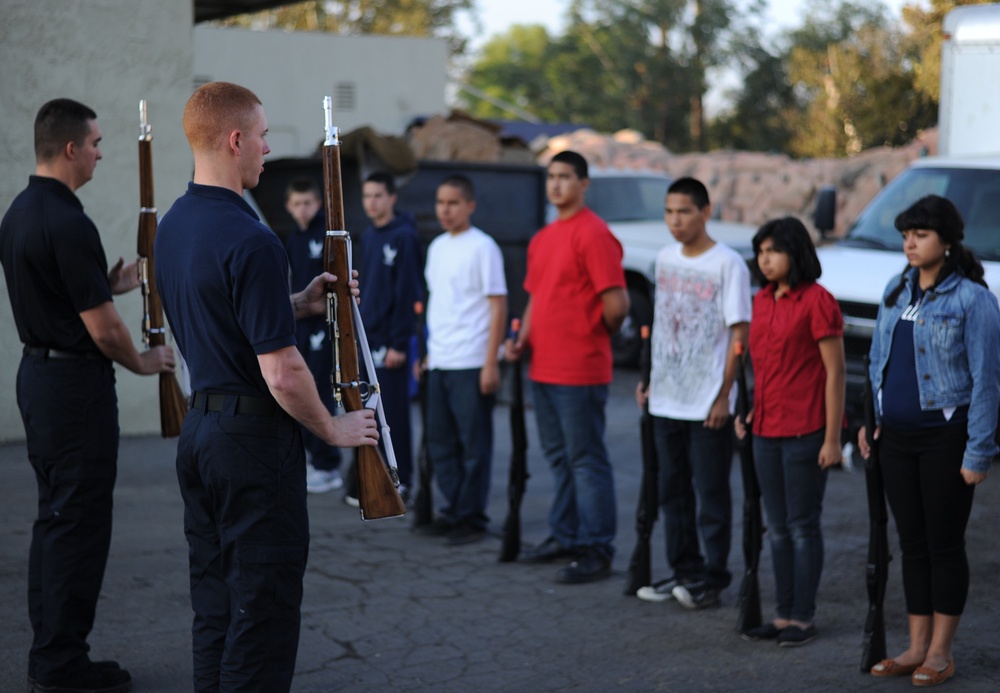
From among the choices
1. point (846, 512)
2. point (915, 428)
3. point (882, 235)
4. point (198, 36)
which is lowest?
point (846, 512)

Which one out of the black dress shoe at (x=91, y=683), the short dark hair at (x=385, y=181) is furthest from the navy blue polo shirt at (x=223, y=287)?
the short dark hair at (x=385, y=181)

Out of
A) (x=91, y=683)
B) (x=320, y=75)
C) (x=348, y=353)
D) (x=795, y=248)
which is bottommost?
(x=91, y=683)

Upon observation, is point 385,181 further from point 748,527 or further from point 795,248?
point 748,527

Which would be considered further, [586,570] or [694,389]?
[586,570]

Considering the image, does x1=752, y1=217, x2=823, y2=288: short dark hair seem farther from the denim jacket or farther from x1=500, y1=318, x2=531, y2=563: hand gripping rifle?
x1=500, y1=318, x2=531, y2=563: hand gripping rifle

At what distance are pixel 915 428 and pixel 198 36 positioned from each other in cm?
1770

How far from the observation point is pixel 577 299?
6.27 metres

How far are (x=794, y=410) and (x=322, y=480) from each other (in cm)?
387

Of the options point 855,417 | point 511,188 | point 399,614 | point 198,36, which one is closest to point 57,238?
point 399,614

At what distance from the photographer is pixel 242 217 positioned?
3406 mm

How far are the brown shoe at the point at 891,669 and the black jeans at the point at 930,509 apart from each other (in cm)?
21

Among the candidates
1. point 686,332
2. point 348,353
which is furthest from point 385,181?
point 348,353

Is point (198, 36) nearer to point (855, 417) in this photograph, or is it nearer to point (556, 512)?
point (855, 417)

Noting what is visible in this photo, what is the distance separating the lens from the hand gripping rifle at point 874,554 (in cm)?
488
